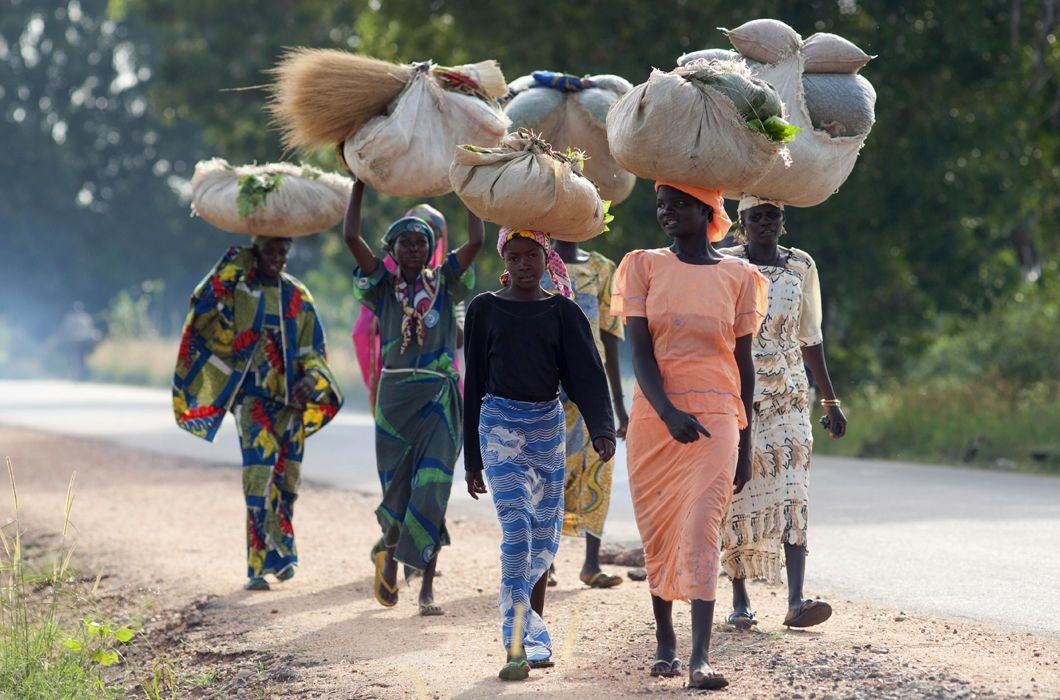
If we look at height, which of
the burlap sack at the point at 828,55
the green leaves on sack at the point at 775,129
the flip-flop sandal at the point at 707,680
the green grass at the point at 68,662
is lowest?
the green grass at the point at 68,662

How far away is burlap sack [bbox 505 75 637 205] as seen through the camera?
795 centimetres

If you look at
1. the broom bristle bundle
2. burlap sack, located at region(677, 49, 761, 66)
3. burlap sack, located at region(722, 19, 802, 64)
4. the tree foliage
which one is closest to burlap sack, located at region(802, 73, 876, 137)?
burlap sack, located at region(722, 19, 802, 64)

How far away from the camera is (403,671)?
5973mm

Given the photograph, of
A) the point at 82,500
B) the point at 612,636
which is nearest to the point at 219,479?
the point at 82,500

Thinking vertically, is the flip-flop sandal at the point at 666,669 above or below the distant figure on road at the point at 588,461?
below

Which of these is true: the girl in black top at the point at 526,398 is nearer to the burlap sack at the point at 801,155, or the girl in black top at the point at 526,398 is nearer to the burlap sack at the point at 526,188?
the burlap sack at the point at 526,188

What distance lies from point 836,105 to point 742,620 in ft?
7.27

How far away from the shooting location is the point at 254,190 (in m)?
8.25

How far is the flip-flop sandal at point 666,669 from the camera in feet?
18.1

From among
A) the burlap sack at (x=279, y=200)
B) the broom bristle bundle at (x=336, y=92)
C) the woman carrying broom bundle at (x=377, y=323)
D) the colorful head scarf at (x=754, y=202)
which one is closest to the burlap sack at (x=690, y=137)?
the colorful head scarf at (x=754, y=202)

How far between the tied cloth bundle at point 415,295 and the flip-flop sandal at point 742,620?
6.61ft

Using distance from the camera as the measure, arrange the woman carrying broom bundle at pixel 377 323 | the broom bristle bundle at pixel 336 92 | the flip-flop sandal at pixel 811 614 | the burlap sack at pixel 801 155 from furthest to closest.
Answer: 1. the woman carrying broom bundle at pixel 377 323
2. the broom bristle bundle at pixel 336 92
3. the burlap sack at pixel 801 155
4. the flip-flop sandal at pixel 811 614

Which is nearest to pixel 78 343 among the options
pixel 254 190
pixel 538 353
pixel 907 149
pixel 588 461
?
pixel 907 149

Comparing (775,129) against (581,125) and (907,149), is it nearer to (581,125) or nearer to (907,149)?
(581,125)
